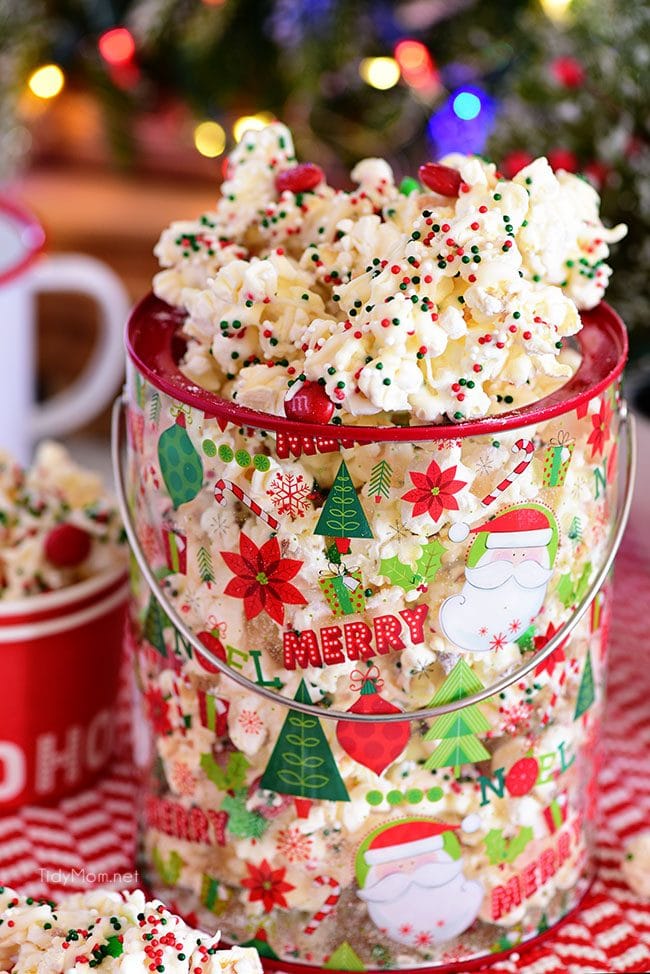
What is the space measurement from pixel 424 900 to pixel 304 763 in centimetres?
10

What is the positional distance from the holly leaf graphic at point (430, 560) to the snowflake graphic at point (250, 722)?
0.12m

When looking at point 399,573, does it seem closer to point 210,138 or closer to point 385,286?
point 385,286

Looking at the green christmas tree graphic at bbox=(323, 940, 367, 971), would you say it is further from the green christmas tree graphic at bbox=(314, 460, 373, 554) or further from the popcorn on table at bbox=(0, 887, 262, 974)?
the green christmas tree graphic at bbox=(314, 460, 373, 554)

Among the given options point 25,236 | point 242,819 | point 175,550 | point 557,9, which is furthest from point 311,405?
point 557,9

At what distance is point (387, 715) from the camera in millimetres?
659

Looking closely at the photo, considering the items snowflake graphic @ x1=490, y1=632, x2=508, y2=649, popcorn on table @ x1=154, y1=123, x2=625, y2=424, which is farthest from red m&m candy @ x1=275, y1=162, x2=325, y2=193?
snowflake graphic @ x1=490, y1=632, x2=508, y2=649

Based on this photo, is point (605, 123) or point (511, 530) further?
point (605, 123)

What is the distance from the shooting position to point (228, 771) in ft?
2.32

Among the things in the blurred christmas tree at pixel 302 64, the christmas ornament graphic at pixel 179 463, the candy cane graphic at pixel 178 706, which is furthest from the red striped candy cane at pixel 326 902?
the blurred christmas tree at pixel 302 64

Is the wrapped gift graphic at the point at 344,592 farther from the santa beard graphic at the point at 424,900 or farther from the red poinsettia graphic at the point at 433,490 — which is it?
the santa beard graphic at the point at 424,900

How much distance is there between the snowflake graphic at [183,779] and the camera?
73 cm

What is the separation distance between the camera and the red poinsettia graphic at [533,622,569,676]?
69 cm

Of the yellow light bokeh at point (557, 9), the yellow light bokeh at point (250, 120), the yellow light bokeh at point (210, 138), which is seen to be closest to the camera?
the yellow light bokeh at point (557, 9)

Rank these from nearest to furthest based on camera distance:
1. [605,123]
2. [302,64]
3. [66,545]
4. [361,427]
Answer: [361,427] → [66,545] → [605,123] → [302,64]
